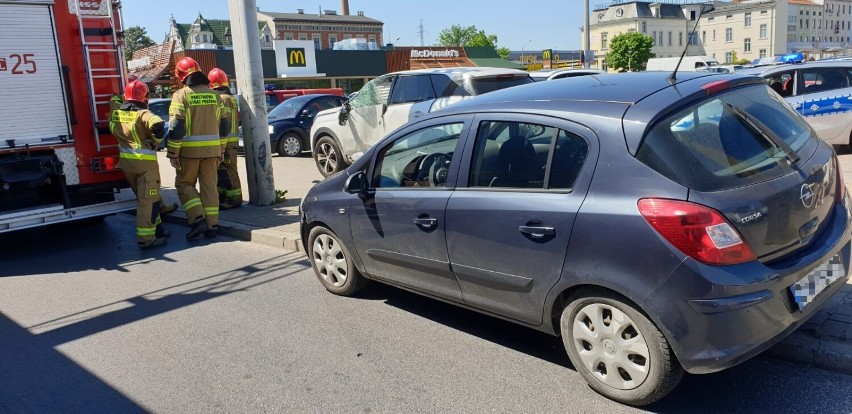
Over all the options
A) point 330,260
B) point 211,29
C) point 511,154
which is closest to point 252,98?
point 330,260

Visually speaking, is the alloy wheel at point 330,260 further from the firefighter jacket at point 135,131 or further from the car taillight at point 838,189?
the car taillight at point 838,189

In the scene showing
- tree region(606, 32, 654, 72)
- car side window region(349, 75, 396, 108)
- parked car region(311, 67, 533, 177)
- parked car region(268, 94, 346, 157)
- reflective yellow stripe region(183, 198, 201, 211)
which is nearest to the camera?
reflective yellow stripe region(183, 198, 201, 211)

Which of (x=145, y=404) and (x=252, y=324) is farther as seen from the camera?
(x=252, y=324)

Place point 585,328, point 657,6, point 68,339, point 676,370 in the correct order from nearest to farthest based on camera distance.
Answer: point 676,370 → point 585,328 → point 68,339 → point 657,6

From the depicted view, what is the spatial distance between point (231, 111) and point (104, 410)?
5520 millimetres

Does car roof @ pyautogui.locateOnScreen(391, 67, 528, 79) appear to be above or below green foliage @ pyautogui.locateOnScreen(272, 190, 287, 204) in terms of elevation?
above

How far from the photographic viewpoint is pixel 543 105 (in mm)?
3729

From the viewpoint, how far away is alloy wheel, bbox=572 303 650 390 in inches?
129

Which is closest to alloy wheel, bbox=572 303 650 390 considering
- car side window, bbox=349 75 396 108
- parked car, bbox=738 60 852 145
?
car side window, bbox=349 75 396 108

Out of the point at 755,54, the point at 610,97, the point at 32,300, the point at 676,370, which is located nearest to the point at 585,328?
the point at 676,370

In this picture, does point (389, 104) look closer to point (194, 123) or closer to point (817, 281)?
point (194, 123)

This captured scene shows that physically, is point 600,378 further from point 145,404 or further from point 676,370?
point 145,404

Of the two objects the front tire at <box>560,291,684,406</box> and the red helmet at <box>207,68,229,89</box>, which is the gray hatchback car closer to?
the front tire at <box>560,291,684,406</box>

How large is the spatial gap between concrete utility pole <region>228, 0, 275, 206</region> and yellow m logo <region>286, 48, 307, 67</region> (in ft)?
107
